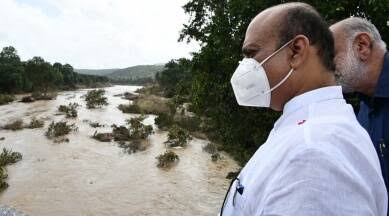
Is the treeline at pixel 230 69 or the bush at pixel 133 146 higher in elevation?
the treeline at pixel 230 69

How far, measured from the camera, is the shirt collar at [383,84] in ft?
7.63

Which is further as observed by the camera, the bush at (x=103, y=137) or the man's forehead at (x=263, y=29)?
the bush at (x=103, y=137)

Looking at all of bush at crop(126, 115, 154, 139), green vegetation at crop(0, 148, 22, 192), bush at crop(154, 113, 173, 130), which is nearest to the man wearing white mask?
green vegetation at crop(0, 148, 22, 192)

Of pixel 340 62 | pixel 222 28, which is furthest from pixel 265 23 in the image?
pixel 222 28

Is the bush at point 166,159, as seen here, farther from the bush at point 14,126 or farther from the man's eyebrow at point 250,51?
the man's eyebrow at point 250,51

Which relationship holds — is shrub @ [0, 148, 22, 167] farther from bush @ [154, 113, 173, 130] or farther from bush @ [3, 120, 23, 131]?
bush @ [154, 113, 173, 130]

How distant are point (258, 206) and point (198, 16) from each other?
14.3m

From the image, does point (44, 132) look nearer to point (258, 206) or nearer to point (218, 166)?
point (218, 166)

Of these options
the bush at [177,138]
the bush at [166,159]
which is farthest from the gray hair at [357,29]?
the bush at [177,138]

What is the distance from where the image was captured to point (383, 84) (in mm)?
2336

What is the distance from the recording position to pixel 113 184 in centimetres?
1308

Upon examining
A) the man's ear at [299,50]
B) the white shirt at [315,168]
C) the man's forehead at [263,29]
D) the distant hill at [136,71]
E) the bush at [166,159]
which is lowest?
the distant hill at [136,71]

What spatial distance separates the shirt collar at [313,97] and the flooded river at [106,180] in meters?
9.75

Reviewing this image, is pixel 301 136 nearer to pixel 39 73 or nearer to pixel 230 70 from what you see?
pixel 230 70
